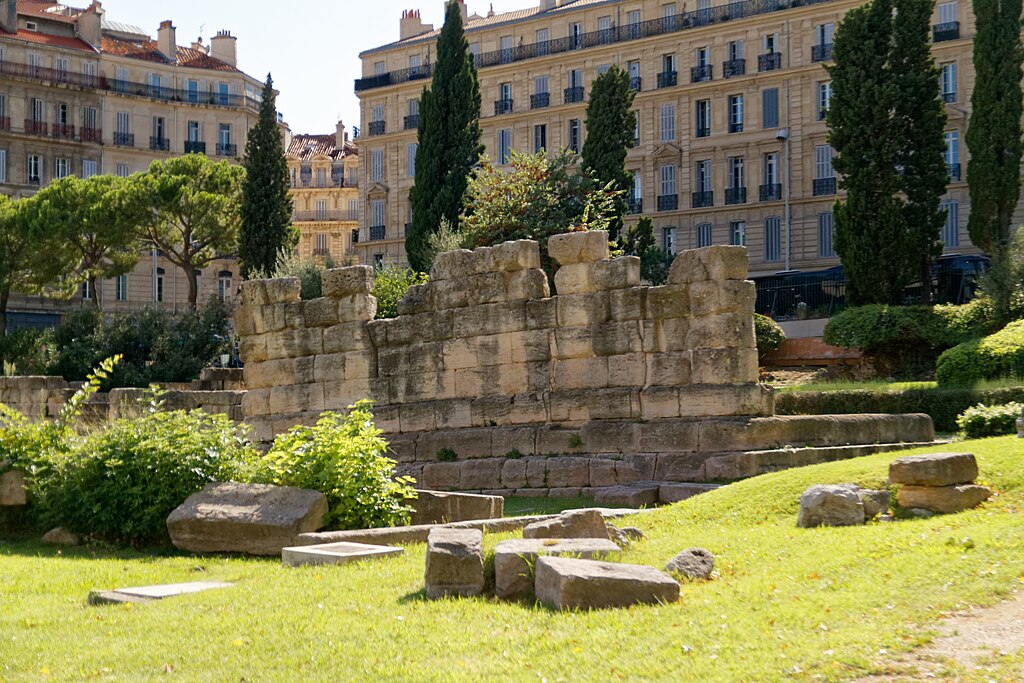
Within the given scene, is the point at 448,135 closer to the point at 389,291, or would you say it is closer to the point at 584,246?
the point at 389,291

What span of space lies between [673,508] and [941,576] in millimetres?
4567

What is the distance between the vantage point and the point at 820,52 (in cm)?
5441

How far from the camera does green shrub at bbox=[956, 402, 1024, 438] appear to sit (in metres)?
15.2

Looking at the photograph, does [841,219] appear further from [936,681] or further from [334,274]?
[936,681]

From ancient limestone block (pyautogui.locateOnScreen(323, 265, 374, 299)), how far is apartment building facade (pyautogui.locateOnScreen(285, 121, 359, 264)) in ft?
211

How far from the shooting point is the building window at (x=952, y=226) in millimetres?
51656

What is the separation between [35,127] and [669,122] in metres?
36.4

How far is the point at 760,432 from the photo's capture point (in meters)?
16.0

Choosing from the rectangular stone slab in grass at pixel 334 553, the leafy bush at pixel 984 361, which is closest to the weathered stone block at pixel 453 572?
the rectangular stone slab in grass at pixel 334 553

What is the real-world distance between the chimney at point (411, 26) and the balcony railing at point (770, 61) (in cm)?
2104

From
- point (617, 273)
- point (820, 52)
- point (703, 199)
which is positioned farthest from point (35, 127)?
point (617, 273)

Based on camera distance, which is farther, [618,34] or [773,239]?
[618,34]

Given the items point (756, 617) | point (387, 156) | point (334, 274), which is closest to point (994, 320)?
point (334, 274)

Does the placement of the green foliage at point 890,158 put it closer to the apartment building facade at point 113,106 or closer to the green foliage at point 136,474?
the green foliage at point 136,474
